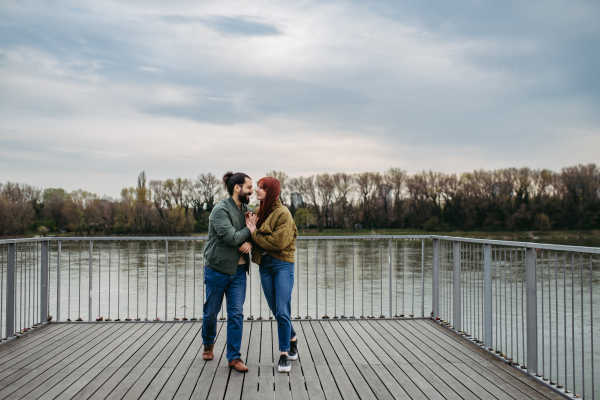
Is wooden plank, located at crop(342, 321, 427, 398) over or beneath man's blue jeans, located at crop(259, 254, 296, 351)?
beneath

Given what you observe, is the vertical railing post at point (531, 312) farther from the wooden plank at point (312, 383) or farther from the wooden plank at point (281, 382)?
the wooden plank at point (281, 382)

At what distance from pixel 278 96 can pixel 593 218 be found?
37.9 m

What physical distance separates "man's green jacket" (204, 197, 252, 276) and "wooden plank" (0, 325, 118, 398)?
1461 millimetres

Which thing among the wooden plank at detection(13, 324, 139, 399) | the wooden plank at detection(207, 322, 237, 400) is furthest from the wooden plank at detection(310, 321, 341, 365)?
the wooden plank at detection(13, 324, 139, 399)

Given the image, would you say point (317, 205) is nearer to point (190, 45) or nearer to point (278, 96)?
point (278, 96)

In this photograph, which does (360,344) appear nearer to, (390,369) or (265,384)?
(390,369)

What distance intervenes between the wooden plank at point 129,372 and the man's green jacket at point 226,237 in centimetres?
95

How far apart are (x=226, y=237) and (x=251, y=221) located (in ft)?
0.78

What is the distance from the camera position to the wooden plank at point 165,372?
267 cm

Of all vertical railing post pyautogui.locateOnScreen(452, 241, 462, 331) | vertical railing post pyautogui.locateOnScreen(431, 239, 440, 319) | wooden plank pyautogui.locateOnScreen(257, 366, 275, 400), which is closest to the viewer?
wooden plank pyautogui.locateOnScreen(257, 366, 275, 400)

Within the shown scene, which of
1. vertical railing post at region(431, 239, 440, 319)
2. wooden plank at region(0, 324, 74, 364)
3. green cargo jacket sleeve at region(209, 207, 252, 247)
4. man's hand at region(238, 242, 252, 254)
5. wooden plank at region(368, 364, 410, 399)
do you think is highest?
green cargo jacket sleeve at region(209, 207, 252, 247)

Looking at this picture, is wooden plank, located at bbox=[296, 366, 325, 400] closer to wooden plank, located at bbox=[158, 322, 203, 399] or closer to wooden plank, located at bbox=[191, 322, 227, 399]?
wooden plank, located at bbox=[191, 322, 227, 399]

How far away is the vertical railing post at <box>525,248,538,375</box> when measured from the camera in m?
3.01

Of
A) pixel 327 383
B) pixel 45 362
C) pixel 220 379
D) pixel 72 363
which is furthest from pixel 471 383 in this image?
pixel 45 362
